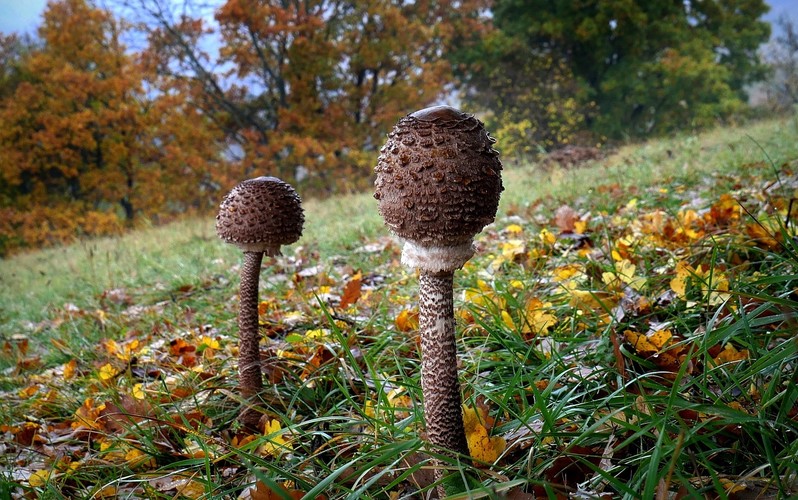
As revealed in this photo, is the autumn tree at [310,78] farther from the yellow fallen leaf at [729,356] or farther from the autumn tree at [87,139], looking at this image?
the yellow fallen leaf at [729,356]

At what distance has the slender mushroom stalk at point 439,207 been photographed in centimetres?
127

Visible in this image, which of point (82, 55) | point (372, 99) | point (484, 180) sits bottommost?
point (484, 180)

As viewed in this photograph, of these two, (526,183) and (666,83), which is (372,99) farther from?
(666,83)

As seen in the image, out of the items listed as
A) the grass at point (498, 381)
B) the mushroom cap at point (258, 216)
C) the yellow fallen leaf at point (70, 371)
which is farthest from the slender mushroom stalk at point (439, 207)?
the yellow fallen leaf at point (70, 371)

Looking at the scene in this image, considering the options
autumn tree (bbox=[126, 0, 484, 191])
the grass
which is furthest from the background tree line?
the grass

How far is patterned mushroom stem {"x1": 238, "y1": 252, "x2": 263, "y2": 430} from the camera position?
6.81 feet

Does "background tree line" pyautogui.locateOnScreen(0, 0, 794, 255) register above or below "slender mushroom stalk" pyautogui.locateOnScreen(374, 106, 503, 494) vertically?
above

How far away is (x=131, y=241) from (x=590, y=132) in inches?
707

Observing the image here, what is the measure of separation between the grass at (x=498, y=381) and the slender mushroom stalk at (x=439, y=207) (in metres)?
0.17

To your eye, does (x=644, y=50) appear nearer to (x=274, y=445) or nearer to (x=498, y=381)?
(x=498, y=381)

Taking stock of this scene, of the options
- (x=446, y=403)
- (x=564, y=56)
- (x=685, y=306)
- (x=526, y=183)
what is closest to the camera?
(x=446, y=403)

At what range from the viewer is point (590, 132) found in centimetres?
2038

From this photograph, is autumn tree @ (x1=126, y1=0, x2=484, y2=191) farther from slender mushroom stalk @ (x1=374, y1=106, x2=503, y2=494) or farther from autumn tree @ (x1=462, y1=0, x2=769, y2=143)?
slender mushroom stalk @ (x1=374, y1=106, x2=503, y2=494)

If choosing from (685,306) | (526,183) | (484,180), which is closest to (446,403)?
(484,180)
